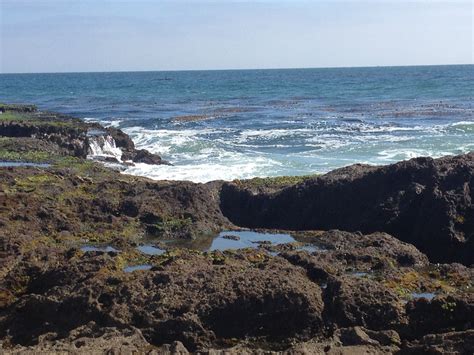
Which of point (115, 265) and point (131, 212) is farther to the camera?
point (131, 212)

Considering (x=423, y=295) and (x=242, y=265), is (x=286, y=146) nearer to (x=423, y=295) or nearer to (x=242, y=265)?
(x=242, y=265)

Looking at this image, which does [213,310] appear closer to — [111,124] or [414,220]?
[414,220]

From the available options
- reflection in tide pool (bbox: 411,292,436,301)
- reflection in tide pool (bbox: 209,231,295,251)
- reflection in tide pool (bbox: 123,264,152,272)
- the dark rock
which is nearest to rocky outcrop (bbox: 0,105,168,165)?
reflection in tide pool (bbox: 209,231,295,251)

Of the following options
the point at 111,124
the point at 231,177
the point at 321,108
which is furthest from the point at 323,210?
the point at 321,108

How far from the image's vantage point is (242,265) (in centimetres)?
1198

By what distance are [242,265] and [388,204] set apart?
644cm

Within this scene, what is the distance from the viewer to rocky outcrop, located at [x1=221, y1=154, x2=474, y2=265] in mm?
15680

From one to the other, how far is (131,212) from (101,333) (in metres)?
7.79

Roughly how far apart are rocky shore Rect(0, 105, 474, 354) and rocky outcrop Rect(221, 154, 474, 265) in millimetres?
40

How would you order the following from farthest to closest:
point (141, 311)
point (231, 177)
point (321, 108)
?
1. point (321, 108)
2. point (231, 177)
3. point (141, 311)

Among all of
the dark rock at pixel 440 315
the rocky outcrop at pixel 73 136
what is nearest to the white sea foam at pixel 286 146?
the rocky outcrop at pixel 73 136

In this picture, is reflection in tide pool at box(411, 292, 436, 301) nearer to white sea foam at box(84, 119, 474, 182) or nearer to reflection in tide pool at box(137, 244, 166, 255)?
reflection in tide pool at box(137, 244, 166, 255)

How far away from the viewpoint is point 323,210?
18047 mm

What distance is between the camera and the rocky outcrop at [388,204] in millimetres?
15680
